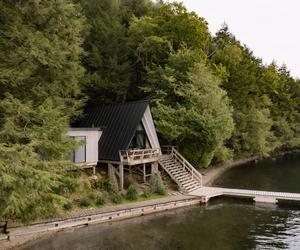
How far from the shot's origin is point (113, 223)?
18.9 meters

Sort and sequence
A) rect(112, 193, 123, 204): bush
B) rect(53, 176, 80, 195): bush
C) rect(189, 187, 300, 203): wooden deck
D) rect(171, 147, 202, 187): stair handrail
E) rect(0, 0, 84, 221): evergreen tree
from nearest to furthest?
rect(0, 0, 84, 221): evergreen tree, rect(53, 176, 80, 195): bush, rect(112, 193, 123, 204): bush, rect(189, 187, 300, 203): wooden deck, rect(171, 147, 202, 187): stair handrail

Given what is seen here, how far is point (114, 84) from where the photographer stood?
34844 millimetres

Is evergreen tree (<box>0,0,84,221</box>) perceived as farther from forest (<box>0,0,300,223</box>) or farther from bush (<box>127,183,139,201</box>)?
bush (<box>127,183,139,201</box>)

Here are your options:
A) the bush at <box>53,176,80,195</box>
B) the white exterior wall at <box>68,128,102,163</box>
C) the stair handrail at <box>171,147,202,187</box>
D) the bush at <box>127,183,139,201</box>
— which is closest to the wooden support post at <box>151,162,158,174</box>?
the stair handrail at <box>171,147,202,187</box>

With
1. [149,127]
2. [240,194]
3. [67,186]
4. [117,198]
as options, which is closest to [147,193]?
[117,198]

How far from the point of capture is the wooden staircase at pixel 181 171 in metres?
25.9

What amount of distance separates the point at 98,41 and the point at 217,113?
15.4 meters

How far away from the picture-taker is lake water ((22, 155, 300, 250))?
15.8 meters

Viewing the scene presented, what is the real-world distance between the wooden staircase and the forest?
64.0 inches

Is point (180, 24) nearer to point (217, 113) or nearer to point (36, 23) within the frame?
point (217, 113)

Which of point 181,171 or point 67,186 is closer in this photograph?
point 67,186

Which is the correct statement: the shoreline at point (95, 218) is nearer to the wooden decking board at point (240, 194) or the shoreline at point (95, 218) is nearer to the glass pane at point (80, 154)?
the wooden decking board at point (240, 194)

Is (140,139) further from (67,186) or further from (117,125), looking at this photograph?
(67,186)

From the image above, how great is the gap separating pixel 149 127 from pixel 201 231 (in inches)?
412
